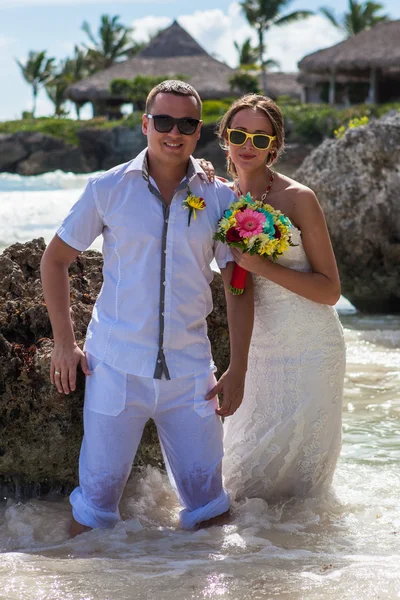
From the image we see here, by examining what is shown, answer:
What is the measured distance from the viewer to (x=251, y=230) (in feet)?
11.7

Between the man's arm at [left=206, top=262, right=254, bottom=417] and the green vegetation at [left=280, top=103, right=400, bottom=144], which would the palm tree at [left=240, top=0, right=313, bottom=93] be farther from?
the man's arm at [left=206, top=262, right=254, bottom=417]

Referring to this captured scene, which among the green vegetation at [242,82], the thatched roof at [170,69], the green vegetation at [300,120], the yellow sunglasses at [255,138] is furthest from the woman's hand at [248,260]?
the thatched roof at [170,69]

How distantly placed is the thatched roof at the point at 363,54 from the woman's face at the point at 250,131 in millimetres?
39613

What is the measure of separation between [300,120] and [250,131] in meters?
37.3

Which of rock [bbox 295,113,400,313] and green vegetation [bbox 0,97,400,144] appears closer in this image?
rock [bbox 295,113,400,313]

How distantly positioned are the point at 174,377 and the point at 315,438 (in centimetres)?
97

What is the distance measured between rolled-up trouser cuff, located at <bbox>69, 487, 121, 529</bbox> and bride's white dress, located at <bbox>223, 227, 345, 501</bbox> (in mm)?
759

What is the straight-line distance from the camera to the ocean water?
10.6 feet

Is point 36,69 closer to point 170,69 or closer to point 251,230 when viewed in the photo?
point 170,69

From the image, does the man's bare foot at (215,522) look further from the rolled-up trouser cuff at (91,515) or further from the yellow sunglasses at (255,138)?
the yellow sunglasses at (255,138)

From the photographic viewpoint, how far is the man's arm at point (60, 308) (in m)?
3.56

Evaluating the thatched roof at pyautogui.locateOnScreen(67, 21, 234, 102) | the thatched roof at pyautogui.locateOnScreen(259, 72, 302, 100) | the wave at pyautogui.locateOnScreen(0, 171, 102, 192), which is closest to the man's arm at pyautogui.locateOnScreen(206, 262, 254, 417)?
the wave at pyautogui.locateOnScreen(0, 171, 102, 192)

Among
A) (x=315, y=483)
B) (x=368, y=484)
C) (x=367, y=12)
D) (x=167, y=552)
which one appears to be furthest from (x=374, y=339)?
(x=367, y=12)

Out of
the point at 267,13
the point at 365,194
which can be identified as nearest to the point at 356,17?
the point at 267,13
